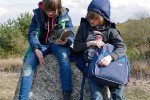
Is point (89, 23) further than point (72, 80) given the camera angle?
No

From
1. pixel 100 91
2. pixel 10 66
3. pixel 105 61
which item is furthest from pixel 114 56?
pixel 10 66

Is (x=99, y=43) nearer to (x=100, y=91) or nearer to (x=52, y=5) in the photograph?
(x=100, y=91)

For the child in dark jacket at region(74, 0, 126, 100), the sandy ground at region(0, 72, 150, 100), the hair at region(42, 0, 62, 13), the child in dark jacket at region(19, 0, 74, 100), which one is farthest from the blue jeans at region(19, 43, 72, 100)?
the sandy ground at region(0, 72, 150, 100)

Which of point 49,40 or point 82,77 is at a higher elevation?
point 49,40

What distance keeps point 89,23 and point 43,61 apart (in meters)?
0.94

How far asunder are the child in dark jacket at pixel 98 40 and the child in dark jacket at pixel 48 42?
1.33 ft

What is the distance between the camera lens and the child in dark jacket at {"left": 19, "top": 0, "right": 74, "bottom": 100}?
214 inches

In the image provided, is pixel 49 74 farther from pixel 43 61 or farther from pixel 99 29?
pixel 99 29

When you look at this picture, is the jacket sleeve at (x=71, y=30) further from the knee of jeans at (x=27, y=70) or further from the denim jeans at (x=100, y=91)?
the denim jeans at (x=100, y=91)

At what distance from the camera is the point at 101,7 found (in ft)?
16.4

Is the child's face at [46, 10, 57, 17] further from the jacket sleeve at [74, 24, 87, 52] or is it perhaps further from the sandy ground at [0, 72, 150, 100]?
the sandy ground at [0, 72, 150, 100]

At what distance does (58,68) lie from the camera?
570cm

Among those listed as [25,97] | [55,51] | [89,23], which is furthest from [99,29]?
[25,97]

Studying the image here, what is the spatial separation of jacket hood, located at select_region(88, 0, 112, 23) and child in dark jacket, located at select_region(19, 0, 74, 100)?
0.58 metres
